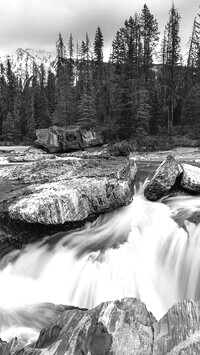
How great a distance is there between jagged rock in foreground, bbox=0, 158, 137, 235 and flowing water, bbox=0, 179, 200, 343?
870mm

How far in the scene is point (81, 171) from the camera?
1144 centimetres

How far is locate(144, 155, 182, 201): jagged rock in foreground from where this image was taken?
11578 mm

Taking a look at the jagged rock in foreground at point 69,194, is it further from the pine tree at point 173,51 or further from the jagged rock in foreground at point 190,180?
the pine tree at point 173,51

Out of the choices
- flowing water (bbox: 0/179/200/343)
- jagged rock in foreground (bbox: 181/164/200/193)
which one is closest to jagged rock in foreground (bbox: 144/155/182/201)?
jagged rock in foreground (bbox: 181/164/200/193)

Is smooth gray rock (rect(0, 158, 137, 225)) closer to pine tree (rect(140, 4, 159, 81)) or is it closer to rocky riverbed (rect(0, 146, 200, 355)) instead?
rocky riverbed (rect(0, 146, 200, 355))

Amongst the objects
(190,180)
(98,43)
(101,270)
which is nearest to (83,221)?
(101,270)

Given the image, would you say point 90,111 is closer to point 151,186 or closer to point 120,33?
point 120,33

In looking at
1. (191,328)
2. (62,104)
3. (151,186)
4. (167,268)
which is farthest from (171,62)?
(191,328)

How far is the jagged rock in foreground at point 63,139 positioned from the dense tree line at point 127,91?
3584 millimetres

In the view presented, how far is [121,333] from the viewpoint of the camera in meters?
4.04

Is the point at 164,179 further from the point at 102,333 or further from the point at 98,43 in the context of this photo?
the point at 98,43

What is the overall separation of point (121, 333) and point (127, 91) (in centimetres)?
3714

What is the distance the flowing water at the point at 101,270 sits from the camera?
7.43 m

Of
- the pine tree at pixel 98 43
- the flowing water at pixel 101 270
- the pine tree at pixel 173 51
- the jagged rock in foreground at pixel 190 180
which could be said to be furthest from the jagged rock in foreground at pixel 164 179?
the pine tree at pixel 98 43
